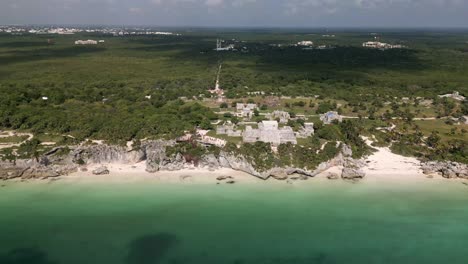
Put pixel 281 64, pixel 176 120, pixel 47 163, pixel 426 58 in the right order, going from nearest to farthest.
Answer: pixel 47 163 → pixel 176 120 → pixel 281 64 → pixel 426 58

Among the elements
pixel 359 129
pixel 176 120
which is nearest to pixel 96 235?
pixel 176 120

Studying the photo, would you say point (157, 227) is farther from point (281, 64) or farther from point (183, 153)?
point (281, 64)

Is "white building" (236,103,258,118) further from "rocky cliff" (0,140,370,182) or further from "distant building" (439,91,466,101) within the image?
"distant building" (439,91,466,101)

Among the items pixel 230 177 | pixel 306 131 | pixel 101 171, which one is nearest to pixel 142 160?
pixel 101 171

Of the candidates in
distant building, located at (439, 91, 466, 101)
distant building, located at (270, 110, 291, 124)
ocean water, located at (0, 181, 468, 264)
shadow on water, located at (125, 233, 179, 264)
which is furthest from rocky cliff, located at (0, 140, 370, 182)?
distant building, located at (439, 91, 466, 101)

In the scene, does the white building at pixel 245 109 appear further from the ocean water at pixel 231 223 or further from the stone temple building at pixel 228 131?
the ocean water at pixel 231 223

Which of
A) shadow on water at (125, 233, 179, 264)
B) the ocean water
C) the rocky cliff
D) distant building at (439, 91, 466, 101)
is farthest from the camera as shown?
distant building at (439, 91, 466, 101)
